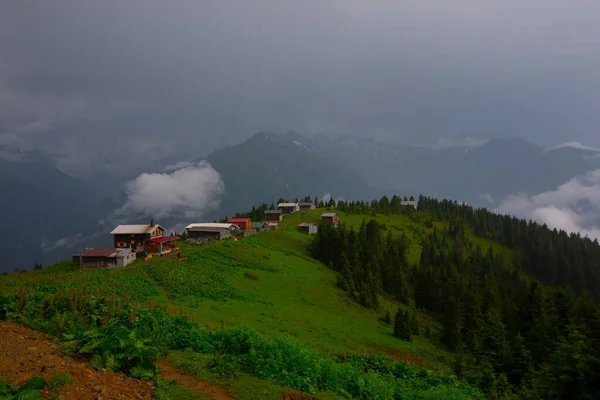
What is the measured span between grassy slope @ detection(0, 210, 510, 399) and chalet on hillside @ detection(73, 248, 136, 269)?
4614mm

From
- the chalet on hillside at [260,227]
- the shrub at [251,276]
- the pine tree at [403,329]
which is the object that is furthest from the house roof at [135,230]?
the pine tree at [403,329]

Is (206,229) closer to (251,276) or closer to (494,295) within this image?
(251,276)

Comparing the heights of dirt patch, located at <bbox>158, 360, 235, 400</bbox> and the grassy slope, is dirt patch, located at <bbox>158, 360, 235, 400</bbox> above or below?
above

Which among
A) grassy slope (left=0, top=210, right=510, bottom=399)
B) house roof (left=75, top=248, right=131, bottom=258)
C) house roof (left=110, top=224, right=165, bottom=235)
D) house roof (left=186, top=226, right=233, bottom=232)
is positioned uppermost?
house roof (left=110, top=224, right=165, bottom=235)

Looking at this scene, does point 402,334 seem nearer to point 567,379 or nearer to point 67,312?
point 567,379

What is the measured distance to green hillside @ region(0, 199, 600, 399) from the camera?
14.2 metres

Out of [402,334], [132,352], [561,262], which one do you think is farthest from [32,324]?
[561,262]

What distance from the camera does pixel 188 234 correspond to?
279ft

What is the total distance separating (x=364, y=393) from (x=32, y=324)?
15676 mm

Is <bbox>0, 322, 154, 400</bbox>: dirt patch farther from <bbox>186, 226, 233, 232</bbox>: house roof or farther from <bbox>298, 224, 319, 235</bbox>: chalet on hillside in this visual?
<bbox>298, 224, 319, 235</bbox>: chalet on hillside

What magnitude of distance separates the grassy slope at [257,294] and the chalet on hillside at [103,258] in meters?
4.61

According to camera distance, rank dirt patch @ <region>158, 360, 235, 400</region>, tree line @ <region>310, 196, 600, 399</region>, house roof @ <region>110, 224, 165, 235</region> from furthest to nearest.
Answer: house roof @ <region>110, 224, 165, 235</region>
tree line @ <region>310, 196, 600, 399</region>
dirt patch @ <region>158, 360, 235, 400</region>

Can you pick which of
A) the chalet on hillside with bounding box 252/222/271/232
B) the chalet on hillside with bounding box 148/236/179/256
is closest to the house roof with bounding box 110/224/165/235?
the chalet on hillside with bounding box 148/236/179/256

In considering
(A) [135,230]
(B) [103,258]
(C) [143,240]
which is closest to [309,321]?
(B) [103,258]
